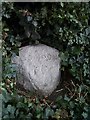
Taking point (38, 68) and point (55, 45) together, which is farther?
point (55, 45)

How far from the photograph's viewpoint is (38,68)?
338cm

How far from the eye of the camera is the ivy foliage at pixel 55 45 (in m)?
3.06

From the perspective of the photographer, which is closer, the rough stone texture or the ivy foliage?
the ivy foliage

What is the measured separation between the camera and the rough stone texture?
3330 millimetres

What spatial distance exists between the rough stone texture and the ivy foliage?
69mm

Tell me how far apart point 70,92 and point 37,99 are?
0.41m

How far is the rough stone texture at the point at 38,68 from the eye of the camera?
333 centimetres

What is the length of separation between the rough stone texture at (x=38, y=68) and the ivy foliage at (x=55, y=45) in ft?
0.23

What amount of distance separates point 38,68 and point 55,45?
0.35m

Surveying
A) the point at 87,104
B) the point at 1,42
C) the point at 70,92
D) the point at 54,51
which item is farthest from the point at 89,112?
the point at 1,42

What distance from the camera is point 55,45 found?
3580 millimetres

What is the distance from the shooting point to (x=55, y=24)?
11.2 feet

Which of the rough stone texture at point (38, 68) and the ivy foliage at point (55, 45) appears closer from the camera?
the ivy foliage at point (55, 45)

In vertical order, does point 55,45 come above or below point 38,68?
above
